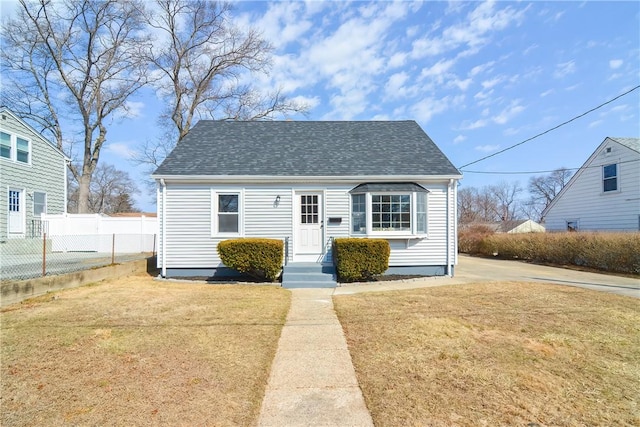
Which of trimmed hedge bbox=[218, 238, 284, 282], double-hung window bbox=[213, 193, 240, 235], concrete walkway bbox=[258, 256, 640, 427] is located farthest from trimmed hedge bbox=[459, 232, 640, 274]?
double-hung window bbox=[213, 193, 240, 235]

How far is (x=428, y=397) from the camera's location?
332 cm

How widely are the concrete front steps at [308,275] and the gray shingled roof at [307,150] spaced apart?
2.89 m

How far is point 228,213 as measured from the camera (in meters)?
11.0

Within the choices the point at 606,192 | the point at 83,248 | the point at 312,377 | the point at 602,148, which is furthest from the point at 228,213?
the point at 602,148

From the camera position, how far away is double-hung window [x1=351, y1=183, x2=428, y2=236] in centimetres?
1067

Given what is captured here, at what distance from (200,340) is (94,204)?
54.8 meters

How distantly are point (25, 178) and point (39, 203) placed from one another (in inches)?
56.9

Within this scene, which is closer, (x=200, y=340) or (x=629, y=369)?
(x=629, y=369)

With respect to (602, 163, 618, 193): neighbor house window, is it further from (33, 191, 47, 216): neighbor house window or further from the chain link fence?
(33, 191, 47, 216): neighbor house window

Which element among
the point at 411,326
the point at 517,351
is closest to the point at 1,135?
the point at 411,326

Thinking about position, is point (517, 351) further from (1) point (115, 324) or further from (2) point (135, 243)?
(2) point (135, 243)

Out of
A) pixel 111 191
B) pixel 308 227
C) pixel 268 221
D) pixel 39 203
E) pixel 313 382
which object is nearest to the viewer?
pixel 313 382

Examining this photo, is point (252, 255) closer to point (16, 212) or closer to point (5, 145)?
→ point (16, 212)

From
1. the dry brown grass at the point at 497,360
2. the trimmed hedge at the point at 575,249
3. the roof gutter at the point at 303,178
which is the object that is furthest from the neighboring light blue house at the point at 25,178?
the trimmed hedge at the point at 575,249
